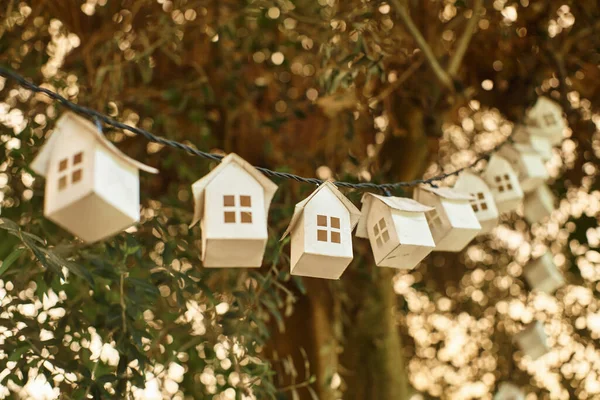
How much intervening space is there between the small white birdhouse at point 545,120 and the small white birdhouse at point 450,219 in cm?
72

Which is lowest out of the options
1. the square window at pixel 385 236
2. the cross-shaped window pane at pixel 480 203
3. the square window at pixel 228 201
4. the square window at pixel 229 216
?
the square window at pixel 229 216

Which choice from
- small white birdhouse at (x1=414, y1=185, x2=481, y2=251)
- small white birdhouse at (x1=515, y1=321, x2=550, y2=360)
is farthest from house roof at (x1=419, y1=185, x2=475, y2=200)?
small white birdhouse at (x1=515, y1=321, x2=550, y2=360)

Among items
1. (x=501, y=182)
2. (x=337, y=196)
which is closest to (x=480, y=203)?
(x=501, y=182)

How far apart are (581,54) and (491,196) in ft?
3.60

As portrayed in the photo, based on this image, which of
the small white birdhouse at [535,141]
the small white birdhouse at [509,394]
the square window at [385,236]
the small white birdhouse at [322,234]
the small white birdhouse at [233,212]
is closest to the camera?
the small white birdhouse at [233,212]

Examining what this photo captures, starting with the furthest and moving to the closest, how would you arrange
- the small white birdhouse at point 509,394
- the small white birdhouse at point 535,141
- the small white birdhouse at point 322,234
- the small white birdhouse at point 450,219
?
the small white birdhouse at point 509,394
the small white birdhouse at point 535,141
the small white birdhouse at point 450,219
the small white birdhouse at point 322,234

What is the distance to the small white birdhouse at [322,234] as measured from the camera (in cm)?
110

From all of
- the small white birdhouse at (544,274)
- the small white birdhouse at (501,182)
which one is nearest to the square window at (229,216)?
the small white birdhouse at (501,182)

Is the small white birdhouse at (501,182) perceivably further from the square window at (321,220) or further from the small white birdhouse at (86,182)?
the small white birdhouse at (86,182)

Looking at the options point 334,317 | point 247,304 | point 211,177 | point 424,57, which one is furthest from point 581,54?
point 211,177

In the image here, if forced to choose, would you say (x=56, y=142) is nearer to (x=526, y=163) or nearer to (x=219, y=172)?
(x=219, y=172)

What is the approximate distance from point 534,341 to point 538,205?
461 mm

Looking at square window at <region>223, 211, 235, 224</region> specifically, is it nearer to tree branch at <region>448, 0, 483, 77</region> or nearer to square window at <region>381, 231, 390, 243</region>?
square window at <region>381, 231, 390, 243</region>

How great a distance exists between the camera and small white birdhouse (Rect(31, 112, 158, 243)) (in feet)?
2.71
